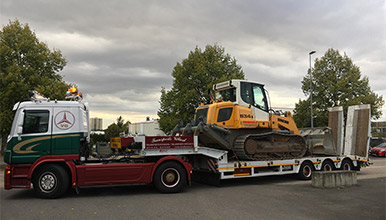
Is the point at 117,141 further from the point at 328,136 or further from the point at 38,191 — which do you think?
the point at 328,136

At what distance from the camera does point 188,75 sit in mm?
26891

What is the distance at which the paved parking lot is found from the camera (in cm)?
693

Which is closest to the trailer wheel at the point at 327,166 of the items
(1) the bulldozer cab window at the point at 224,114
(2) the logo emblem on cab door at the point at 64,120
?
(1) the bulldozer cab window at the point at 224,114

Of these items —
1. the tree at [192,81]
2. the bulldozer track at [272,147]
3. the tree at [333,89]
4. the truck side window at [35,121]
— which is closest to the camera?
the truck side window at [35,121]

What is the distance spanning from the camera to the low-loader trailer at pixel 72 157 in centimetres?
853

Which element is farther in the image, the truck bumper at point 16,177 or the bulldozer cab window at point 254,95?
the bulldozer cab window at point 254,95

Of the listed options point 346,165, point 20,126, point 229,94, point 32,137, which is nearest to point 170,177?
point 32,137

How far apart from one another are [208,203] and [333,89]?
25.2 metres

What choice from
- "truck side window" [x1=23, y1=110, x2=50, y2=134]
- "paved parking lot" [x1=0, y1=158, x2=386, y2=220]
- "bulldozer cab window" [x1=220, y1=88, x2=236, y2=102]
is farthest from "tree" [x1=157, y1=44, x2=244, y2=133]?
"truck side window" [x1=23, y1=110, x2=50, y2=134]

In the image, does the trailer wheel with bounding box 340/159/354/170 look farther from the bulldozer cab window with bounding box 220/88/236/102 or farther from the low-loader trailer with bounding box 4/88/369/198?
the low-loader trailer with bounding box 4/88/369/198

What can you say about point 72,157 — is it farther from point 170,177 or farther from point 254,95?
point 254,95

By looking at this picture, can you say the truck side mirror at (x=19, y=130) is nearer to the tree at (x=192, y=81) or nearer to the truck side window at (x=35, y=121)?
the truck side window at (x=35, y=121)

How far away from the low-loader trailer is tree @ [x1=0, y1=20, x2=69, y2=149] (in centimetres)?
1245

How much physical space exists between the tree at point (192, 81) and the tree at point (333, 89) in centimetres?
841
